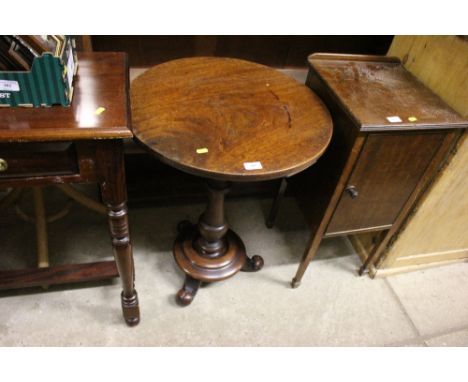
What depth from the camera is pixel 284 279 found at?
67.7 inches

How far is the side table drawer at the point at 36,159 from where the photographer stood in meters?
0.86

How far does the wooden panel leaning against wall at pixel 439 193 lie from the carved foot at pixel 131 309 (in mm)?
1081

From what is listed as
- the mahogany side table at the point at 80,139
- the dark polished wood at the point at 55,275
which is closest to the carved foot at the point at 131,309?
the dark polished wood at the point at 55,275

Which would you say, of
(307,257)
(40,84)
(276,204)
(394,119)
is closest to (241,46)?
(276,204)

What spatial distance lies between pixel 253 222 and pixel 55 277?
3.13 feet

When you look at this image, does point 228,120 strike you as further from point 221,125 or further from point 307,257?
point 307,257

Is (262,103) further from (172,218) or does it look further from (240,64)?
(172,218)

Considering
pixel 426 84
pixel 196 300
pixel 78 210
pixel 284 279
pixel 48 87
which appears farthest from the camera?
pixel 78 210

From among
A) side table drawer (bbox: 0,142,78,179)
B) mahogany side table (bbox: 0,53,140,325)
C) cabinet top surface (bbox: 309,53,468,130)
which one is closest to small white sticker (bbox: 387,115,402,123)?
cabinet top surface (bbox: 309,53,468,130)

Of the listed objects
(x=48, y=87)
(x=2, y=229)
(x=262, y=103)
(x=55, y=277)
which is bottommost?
(x=2, y=229)

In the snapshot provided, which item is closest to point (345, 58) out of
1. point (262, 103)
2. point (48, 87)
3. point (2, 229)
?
point (262, 103)

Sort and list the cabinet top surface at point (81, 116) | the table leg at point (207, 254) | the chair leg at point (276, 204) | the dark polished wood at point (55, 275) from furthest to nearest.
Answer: the chair leg at point (276, 204)
the table leg at point (207, 254)
the dark polished wood at point (55, 275)
the cabinet top surface at point (81, 116)

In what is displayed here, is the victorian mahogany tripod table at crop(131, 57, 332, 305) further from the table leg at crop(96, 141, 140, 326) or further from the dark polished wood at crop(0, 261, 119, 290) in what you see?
the dark polished wood at crop(0, 261, 119, 290)

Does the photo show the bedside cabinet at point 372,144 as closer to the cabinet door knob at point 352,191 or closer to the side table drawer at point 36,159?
the cabinet door knob at point 352,191
